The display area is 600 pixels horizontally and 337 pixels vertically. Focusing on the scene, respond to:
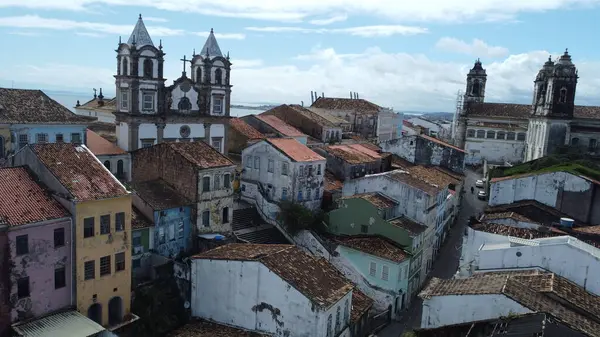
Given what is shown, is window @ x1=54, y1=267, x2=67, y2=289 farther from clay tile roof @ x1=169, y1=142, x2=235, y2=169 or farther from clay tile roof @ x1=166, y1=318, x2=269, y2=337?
clay tile roof @ x1=169, y1=142, x2=235, y2=169

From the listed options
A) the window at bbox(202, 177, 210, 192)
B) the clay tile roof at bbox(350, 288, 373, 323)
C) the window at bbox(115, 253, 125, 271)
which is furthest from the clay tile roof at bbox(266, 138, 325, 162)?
the window at bbox(115, 253, 125, 271)

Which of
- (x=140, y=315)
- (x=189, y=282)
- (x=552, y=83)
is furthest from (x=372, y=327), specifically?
(x=552, y=83)

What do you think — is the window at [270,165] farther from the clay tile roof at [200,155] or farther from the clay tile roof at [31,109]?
the clay tile roof at [31,109]

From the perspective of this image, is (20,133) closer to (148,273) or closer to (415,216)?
(148,273)

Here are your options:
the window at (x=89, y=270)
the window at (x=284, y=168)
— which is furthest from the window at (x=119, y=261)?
the window at (x=284, y=168)

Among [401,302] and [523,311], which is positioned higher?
[523,311]

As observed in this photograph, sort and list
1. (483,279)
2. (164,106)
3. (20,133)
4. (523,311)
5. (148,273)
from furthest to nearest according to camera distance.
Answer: (164,106) → (20,133) → (148,273) → (483,279) → (523,311)
